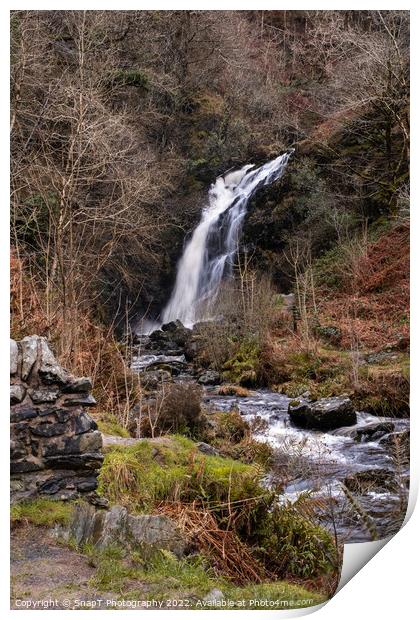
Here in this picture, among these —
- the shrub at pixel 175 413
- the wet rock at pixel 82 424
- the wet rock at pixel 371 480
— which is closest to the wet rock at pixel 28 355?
the wet rock at pixel 82 424

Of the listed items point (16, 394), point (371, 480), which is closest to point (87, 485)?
point (16, 394)

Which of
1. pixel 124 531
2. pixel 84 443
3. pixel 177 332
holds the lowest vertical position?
pixel 124 531

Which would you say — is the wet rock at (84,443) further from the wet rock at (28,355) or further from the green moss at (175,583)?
the green moss at (175,583)

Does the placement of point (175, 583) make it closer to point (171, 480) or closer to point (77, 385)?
point (171, 480)

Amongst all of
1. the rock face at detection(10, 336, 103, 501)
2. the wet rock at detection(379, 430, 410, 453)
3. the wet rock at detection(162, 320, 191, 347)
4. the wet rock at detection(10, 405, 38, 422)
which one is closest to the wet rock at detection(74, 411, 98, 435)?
the rock face at detection(10, 336, 103, 501)

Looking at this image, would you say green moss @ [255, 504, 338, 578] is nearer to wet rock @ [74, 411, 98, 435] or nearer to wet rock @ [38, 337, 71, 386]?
wet rock @ [74, 411, 98, 435]

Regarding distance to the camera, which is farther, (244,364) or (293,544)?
(244,364)
